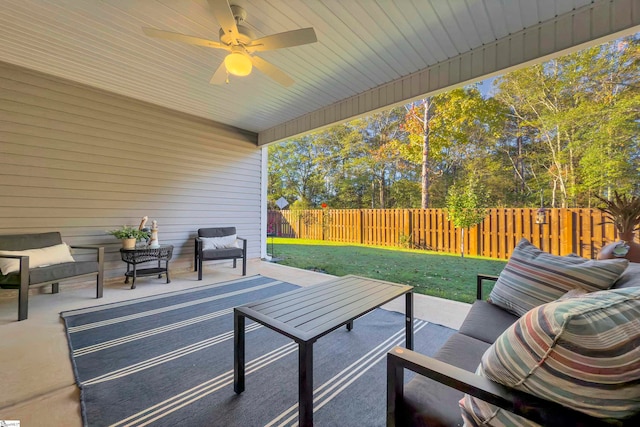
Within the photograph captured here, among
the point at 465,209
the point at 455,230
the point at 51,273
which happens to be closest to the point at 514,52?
the point at 465,209

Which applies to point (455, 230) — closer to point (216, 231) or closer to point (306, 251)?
point (306, 251)

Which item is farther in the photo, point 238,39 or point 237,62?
point 237,62

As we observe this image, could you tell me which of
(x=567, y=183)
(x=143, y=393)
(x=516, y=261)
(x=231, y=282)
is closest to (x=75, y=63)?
(x=231, y=282)

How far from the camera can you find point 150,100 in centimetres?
402

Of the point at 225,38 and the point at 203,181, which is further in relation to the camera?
the point at 203,181

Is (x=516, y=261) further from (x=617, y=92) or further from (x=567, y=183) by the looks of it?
(x=617, y=92)

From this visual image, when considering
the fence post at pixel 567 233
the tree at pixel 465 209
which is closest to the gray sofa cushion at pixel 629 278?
the fence post at pixel 567 233

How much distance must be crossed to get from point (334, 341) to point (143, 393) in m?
1.32

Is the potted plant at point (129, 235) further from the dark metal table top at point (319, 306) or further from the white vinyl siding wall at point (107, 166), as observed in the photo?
the dark metal table top at point (319, 306)

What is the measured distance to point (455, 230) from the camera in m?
4.96

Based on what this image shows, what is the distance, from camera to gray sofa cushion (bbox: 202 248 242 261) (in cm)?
409

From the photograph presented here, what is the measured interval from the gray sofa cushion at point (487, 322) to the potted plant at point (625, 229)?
2.93 feet

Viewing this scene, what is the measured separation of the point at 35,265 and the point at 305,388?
11.2ft

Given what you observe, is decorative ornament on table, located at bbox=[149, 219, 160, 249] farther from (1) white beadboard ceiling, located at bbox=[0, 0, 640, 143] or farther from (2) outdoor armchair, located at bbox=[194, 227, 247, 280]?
(1) white beadboard ceiling, located at bbox=[0, 0, 640, 143]
